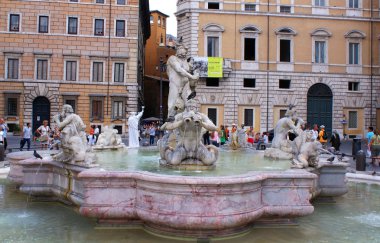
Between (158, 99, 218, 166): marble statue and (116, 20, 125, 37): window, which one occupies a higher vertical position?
(116, 20, 125, 37): window

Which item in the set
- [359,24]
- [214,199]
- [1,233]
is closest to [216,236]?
[214,199]

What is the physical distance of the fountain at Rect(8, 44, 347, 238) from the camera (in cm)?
535

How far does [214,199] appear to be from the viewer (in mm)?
5355

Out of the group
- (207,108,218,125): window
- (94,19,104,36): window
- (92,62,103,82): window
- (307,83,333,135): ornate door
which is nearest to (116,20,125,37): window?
(94,19,104,36): window

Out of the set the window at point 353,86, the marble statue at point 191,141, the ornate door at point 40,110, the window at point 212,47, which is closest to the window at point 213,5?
the window at point 212,47

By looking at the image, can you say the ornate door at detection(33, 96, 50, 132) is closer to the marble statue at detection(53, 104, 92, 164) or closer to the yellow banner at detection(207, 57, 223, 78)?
the yellow banner at detection(207, 57, 223, 78)

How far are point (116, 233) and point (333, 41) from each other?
3153 centimetres

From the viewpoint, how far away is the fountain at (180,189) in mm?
5352

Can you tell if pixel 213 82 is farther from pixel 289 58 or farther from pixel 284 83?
pixel 289 58

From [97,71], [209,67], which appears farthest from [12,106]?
[209,67]

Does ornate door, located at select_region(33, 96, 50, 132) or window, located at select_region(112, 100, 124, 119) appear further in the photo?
window, located at select_region(112, 100, 124, 119)

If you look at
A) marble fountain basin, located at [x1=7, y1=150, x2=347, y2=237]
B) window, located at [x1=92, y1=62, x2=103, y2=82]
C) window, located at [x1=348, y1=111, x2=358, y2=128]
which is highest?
window, located at [x1=92, y1=62, x2=103, y2=82]

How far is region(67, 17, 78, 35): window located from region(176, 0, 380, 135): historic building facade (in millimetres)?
7859

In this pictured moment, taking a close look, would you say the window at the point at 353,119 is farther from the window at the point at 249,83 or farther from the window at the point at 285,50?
the window at the point at 249,83
